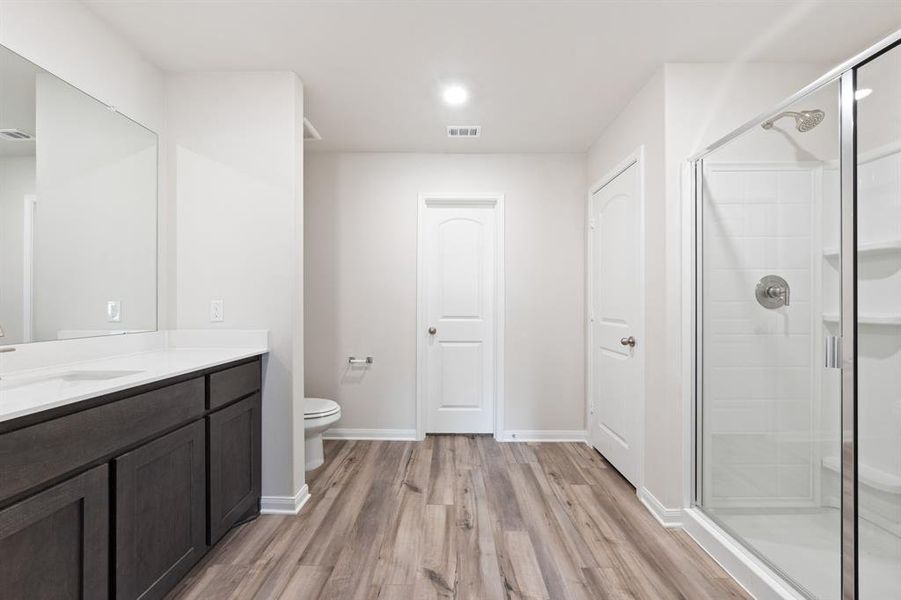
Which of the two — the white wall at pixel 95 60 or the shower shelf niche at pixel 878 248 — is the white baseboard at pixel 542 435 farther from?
the white wall at pixel 95 60

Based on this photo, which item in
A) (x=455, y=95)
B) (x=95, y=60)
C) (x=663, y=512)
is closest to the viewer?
(x=95, y=60)

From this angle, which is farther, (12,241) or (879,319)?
(12,241)

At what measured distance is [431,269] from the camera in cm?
360

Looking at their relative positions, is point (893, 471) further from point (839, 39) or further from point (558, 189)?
point (558, 189)

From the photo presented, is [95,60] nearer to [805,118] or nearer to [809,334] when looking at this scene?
[805,118]

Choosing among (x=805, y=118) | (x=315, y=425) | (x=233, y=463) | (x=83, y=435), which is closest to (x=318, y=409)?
(x=315, y=425)

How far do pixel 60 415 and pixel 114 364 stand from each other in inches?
31.4

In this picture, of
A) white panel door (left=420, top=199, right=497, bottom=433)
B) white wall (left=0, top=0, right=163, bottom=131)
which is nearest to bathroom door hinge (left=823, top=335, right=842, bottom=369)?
white panel door (left=420, top=199, right=497, bottom=433)

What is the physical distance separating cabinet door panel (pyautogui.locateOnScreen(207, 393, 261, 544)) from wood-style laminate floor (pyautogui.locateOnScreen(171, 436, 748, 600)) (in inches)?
5.9

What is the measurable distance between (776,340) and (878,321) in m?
0.46

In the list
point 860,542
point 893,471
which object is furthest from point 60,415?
point 893,471

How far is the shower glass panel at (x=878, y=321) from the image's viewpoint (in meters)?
1.36

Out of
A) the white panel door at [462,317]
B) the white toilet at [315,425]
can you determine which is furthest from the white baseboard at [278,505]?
the white panel door at [462,317]

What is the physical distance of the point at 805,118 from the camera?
5.29ft
